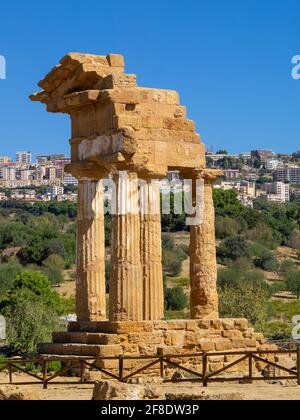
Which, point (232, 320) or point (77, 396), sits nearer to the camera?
point (77, 396)

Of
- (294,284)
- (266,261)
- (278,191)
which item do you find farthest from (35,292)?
(278,191)

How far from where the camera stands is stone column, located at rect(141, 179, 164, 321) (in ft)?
120

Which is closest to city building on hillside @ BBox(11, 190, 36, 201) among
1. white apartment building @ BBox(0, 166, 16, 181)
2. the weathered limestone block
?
white apartment building @ BBox(0, 166, 16, 181)

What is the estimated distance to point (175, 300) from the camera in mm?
72312

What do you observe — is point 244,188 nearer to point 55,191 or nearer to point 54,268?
point 55,191

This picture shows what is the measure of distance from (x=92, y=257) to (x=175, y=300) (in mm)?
35325

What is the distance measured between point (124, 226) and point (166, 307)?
122 ft

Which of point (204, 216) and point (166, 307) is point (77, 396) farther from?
point (166, 307)

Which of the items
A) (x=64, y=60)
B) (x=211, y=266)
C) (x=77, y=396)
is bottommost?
(x=77, y=396)

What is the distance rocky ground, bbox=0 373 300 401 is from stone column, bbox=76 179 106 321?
5.51 meters

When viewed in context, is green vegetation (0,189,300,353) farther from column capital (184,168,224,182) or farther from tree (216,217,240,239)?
column capital (184,168,224,182)
